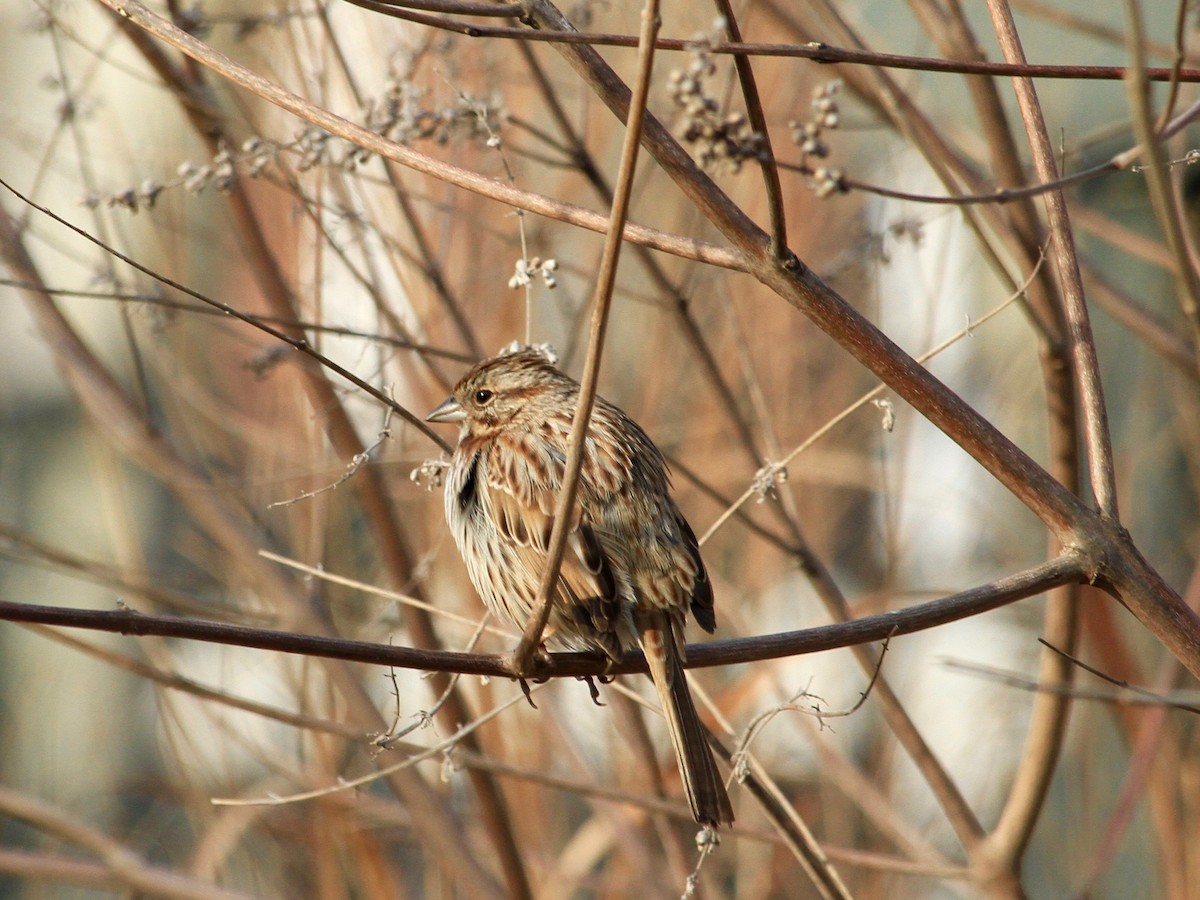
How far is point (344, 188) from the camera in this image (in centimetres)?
391

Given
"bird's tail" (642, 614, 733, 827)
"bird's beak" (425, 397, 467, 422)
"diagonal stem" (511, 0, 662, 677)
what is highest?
"bird's beak" (425, 397, 467, 422)

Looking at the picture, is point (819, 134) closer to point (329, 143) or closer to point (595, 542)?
point (595, 542)

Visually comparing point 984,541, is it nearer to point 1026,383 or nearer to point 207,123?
point 1026,383

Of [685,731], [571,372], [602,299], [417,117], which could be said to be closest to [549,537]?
[685,731]

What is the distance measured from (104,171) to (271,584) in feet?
12.5

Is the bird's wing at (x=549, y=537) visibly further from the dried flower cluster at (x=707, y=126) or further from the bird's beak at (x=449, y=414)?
the dried flower cluster at (x=707, y=126)

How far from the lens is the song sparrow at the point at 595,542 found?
9.20 feet

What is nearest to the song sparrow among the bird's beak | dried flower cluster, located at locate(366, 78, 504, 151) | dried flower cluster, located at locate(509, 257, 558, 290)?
the bird's beak

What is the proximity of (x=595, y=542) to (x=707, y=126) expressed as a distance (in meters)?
1.28

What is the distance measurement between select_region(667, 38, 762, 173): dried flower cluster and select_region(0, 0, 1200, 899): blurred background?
0.6 inches

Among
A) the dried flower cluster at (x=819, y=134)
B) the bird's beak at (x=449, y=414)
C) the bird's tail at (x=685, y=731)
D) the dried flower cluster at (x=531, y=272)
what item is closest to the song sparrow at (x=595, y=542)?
the bird's tail at (x=685, y=731)

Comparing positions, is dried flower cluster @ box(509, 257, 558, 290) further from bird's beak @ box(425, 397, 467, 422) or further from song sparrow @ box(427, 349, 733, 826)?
bird's beak @ box(425, 397, 467, 422)

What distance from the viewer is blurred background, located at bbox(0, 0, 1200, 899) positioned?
343 cm

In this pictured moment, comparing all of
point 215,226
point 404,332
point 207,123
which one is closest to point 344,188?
point 207,123
